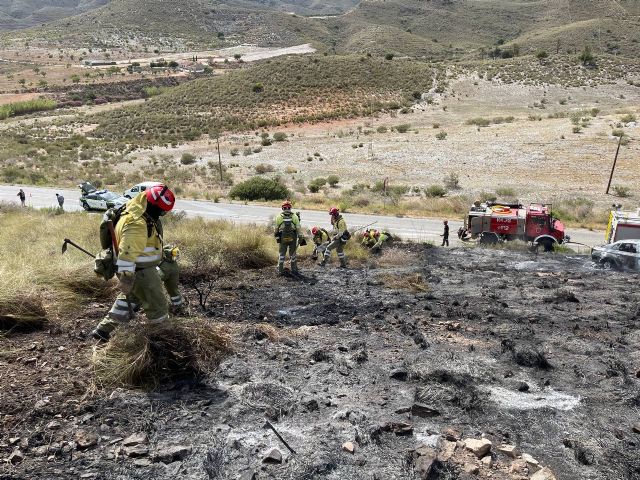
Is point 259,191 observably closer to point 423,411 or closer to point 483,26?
point 423,411

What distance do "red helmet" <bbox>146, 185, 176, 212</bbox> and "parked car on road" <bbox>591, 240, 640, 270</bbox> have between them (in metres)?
12.9

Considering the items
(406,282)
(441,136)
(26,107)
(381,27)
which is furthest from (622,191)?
(381,27)

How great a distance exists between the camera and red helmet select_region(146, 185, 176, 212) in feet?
19.9

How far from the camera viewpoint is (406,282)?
11.2 metres

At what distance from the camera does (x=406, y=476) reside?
15.3 feet

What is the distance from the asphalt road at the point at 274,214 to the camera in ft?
68.5

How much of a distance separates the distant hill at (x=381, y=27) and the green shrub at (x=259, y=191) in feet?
227

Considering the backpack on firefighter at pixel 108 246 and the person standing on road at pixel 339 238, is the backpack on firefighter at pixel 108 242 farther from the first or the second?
the person standing on road at pixel 339 238

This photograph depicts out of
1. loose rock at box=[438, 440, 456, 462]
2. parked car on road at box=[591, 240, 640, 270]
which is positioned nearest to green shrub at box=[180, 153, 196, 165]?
parked car on road at box=[591, 240, 640, 270]

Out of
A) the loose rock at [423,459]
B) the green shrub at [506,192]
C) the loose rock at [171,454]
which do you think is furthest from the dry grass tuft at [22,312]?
the green shrub at [506,192]

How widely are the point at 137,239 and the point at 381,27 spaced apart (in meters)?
122

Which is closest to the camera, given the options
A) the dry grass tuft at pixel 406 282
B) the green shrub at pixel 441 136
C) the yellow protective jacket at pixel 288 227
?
the dry grass tuft at pixel 406 282

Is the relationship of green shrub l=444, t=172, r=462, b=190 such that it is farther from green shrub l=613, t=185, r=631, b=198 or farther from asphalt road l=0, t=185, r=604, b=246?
green shrub l=613, t=185, r=631, b=198

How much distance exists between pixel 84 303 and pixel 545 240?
14370 mm
